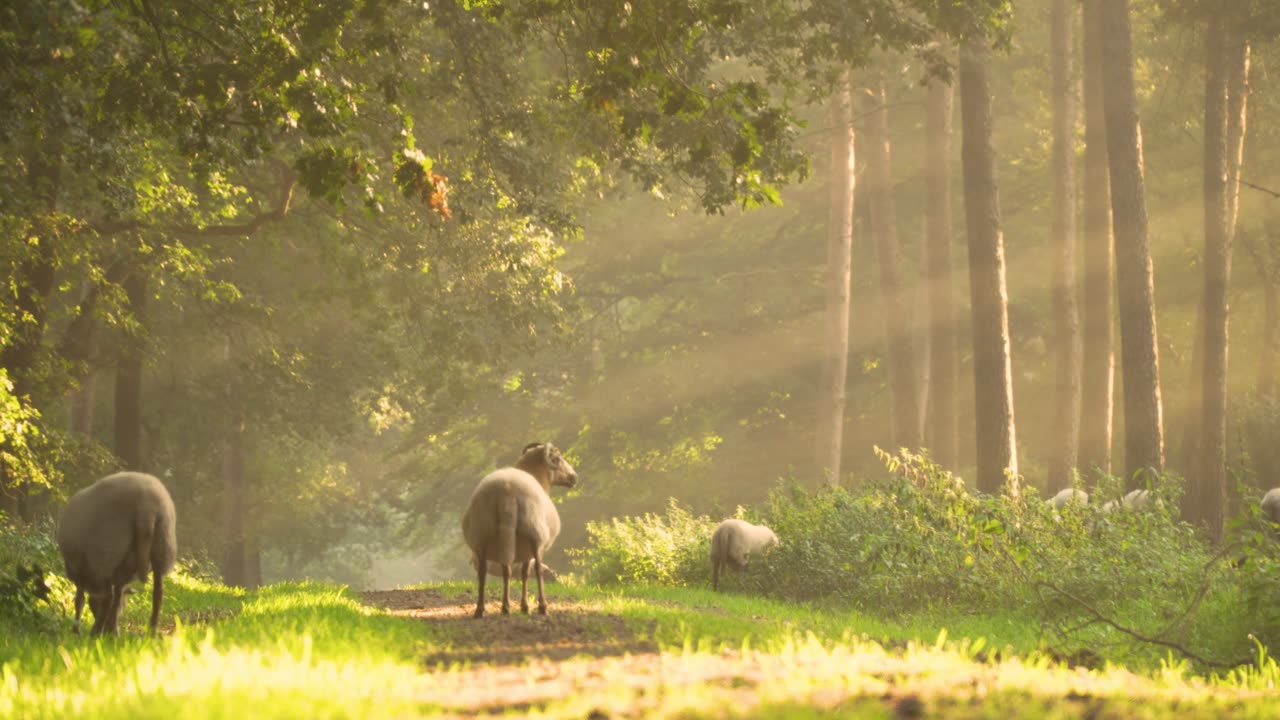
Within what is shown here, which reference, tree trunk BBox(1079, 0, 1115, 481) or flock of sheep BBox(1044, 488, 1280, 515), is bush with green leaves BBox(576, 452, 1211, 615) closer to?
flock of sheep BBox(1044, 488, 1280, 515)

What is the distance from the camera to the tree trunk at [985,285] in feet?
70.9

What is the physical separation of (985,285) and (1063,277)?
551 centimetres

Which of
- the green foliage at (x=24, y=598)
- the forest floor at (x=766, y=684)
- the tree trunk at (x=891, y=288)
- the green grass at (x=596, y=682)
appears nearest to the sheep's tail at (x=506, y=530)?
the green grass at (x=596, y=682)

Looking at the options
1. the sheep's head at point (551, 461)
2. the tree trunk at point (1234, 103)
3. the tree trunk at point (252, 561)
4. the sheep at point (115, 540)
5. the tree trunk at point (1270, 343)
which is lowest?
the tree trunk at point (252, 561)

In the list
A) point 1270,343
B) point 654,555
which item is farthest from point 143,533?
point 1270,343

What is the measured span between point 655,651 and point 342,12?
6.58 metres

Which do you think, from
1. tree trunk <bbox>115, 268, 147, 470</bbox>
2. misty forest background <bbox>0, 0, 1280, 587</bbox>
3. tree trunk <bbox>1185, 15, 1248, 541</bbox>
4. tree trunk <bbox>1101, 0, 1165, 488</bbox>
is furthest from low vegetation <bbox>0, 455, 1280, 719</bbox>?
tree trunk <bbox>115, 268, 147, 470</bbox>

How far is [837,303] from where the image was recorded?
3023 centimetres

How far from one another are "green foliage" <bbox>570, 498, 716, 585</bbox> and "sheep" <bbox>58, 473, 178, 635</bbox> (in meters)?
10.3

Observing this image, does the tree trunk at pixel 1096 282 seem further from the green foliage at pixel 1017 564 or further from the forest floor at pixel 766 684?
the forest floor at pixel 766 684

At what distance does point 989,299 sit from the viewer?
22141 mm

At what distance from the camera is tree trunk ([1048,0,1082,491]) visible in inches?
974

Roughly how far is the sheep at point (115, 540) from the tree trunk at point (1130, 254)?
17.4 meters

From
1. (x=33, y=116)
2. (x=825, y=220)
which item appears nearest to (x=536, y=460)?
(x=33, y=116)
